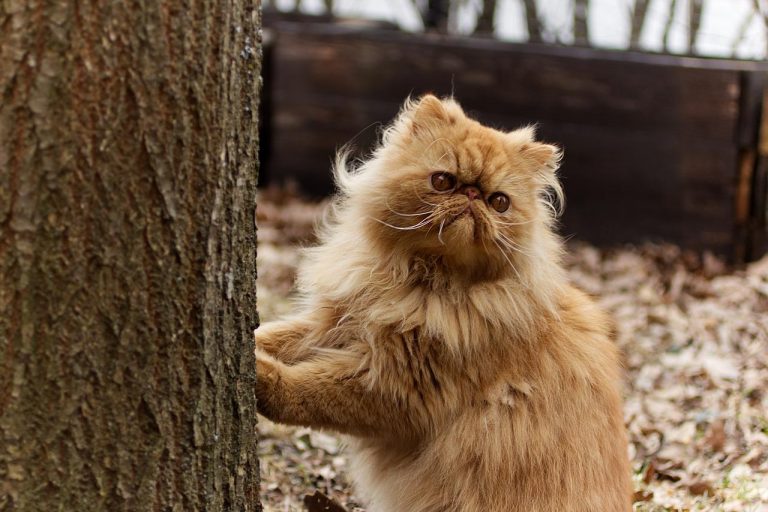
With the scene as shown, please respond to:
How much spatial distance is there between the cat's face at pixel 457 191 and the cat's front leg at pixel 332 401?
0.50 m

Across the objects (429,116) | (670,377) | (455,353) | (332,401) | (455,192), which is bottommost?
(670,377)

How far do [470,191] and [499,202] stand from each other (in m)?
0.12

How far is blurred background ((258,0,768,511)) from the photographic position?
4746 mm

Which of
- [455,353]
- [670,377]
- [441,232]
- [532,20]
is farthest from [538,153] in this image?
[532,20]

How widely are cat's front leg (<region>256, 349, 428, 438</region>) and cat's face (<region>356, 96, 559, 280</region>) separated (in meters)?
0.50

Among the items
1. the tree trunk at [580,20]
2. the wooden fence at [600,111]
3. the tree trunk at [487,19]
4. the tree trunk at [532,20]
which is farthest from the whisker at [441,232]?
the tree trunk at [487,19]

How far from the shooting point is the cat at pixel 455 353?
111 inches

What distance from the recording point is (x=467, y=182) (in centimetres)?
290

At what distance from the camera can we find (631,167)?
727cm

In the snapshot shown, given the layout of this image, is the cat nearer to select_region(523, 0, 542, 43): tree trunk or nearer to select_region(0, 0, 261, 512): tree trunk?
select_region(0, 0, 261, 512): tree trunk

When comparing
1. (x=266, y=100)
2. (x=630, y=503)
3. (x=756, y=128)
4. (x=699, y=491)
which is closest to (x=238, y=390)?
(x=630, y=503)

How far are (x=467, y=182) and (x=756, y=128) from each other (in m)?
4.76

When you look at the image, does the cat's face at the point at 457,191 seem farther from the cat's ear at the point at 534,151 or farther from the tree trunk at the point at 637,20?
the tree trunk at the point at 637,20

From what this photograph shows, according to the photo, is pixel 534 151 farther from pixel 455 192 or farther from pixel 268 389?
pixel 268 389
